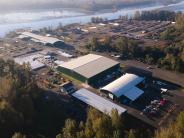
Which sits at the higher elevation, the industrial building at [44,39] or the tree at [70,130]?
the industrial building at [44,39]

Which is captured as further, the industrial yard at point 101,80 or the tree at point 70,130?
the industrial yard at point 101,80

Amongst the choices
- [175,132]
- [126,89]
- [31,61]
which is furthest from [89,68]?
[175,132]

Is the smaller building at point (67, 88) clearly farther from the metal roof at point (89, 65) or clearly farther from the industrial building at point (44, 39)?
the industrial building at point (44, 39)

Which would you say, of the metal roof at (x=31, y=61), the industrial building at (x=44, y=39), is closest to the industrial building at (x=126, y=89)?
the metal roof at (x=31, y=61)

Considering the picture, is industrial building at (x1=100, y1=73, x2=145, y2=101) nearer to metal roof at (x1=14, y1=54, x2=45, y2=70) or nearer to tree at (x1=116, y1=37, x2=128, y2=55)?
tree at (x1=116, y1=37, x2=128, y2=55)

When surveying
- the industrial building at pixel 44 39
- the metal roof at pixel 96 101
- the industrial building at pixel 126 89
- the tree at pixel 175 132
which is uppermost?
the industrial building at pixel 44 39
